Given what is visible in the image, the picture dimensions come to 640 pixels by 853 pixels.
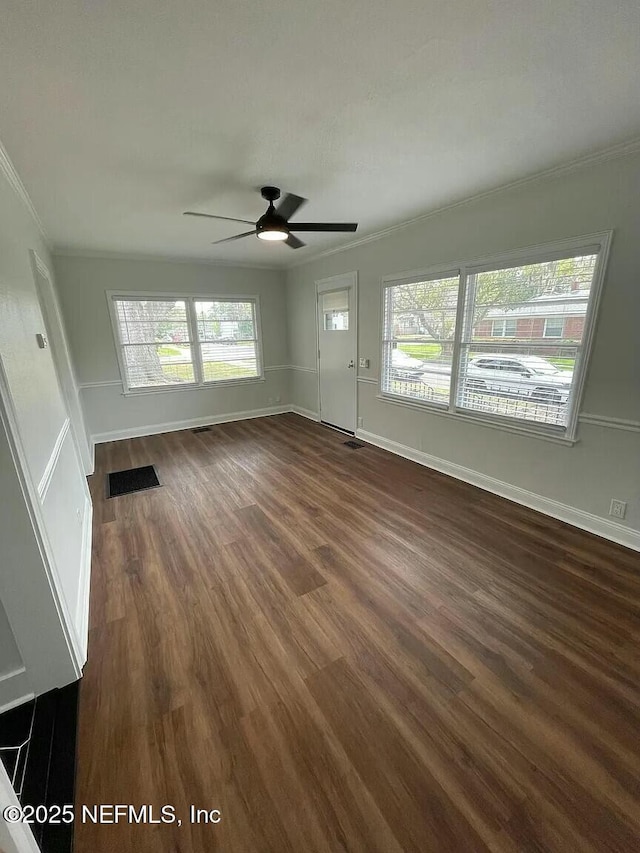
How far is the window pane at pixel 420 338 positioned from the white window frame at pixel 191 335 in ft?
8.55

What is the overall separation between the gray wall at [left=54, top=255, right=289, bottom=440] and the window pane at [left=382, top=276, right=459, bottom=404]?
2.57 metres

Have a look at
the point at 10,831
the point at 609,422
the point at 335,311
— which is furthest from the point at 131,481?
the point at 609,422

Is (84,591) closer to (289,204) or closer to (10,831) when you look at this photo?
(10,831)

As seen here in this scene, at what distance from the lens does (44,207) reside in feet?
9.34

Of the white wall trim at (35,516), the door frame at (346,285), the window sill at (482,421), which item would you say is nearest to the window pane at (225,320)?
the door frame at (346,285)

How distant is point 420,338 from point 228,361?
131 inches

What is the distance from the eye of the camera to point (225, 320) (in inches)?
217

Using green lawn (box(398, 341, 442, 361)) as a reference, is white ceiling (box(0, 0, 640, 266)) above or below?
above

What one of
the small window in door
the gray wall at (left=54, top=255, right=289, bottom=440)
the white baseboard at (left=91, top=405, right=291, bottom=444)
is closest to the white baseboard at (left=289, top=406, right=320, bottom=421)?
the white baseboard at (left=91, top=405, right=291, bottom=444)

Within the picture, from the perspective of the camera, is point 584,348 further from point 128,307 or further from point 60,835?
point 128,307

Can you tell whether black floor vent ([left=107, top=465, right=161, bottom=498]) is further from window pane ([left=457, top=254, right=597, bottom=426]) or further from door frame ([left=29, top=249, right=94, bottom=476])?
window pane ([left=457, top=254, right=597, bottom=426])

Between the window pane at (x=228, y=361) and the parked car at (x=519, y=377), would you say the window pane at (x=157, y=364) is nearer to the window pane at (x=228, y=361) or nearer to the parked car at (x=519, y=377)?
the window pane at (x=228, y=361)

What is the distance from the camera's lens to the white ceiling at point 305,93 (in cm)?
121

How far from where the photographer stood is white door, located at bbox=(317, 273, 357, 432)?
180 inches
